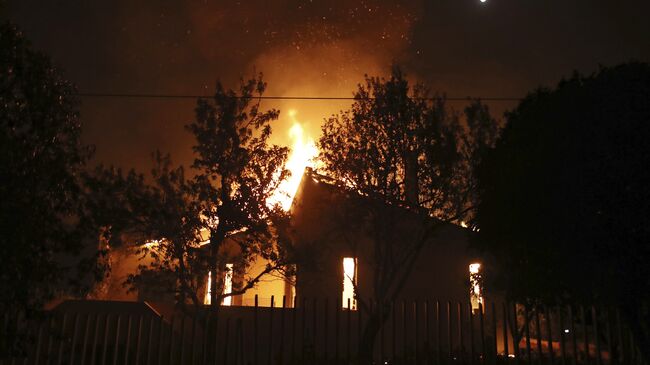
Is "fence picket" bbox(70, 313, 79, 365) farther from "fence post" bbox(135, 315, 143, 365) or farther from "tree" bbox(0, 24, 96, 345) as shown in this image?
"tree" bbox(0, 24, 96, 345)

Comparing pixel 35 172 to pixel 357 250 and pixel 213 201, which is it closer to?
pixel 213 201

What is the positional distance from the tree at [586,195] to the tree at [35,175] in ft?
28.4

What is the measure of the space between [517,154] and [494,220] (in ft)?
5.65

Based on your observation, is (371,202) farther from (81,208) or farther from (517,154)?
(81,208)

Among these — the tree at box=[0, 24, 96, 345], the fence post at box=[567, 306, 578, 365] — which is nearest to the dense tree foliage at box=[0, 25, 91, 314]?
the tree at box=[0, 24, 96, 345]

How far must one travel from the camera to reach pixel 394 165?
66.8 feet

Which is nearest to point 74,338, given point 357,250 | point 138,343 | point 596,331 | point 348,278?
point 138,343

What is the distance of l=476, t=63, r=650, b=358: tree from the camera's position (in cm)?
1002

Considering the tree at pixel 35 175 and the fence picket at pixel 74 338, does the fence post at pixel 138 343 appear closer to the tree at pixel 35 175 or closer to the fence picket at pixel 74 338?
the fence picket at pixel 74 338

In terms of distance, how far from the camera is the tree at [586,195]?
10016 millimetres

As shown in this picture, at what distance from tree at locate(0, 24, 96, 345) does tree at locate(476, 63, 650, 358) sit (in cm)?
867

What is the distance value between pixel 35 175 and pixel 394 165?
1470 centimetres

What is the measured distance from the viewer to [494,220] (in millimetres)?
13016

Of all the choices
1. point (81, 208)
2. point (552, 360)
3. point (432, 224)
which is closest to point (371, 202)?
point (432, 224)
